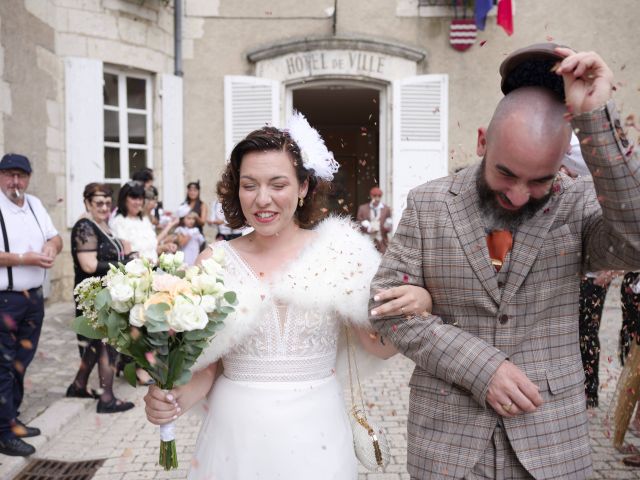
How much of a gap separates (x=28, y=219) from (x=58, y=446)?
1685mm

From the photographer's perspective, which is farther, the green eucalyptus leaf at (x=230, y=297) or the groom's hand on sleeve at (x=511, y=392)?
the green eucalyptus leaf at (x=230, y=297)

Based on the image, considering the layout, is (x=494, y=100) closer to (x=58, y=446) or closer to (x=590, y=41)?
(x=590, y=41)

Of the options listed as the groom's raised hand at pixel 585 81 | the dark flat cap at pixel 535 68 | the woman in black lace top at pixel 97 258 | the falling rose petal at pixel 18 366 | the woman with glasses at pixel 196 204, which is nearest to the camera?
the groom's raised hand at pixel 585 81

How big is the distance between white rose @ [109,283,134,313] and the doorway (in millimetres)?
9037

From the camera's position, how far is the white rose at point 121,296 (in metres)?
1.85

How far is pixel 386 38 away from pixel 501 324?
30.4 feet

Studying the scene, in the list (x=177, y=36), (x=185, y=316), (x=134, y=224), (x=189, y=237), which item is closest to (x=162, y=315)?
(x=185, y=316)

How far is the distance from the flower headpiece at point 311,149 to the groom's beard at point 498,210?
29.7 inches

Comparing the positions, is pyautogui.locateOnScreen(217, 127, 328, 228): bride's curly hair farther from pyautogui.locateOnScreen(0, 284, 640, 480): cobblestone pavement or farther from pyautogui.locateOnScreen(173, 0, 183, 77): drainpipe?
pyautogui.locateOnScreen(173, 0, 183, 77): drainpipe

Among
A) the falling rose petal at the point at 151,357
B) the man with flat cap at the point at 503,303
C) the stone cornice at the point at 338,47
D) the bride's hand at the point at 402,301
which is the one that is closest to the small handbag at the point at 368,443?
the man with flat cap at the point at 503,303

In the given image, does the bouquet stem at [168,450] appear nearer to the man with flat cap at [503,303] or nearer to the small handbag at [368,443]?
the small handbag at [368,443]

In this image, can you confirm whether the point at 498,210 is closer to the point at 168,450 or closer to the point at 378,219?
the point at 168,450

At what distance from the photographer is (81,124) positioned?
349 inches

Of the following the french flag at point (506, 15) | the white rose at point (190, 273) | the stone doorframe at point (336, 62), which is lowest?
the white rose at point (190, 273)
